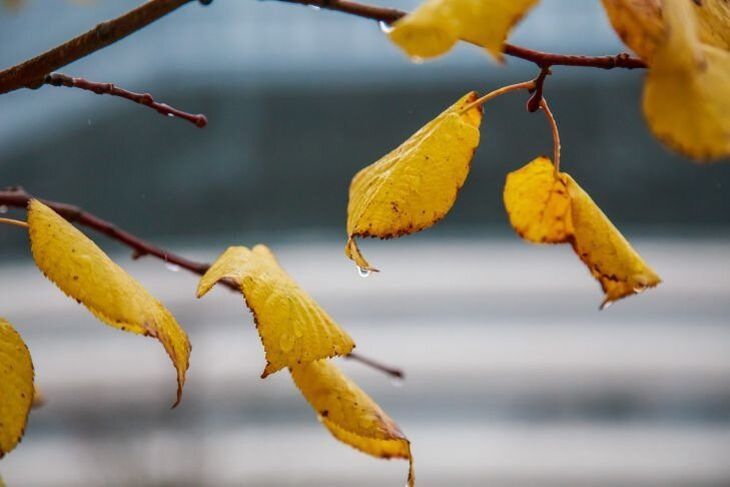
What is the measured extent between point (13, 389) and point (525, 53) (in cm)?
24

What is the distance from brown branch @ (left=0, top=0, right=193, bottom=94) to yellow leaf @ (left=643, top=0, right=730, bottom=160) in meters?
0.16

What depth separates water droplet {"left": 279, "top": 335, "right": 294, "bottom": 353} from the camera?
0.35 meters

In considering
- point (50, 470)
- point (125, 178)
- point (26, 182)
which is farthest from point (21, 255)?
point (50, 470)

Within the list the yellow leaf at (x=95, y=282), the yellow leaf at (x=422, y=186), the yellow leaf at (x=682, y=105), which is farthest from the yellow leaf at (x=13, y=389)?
the yellow leaf at (x=682, y=105)

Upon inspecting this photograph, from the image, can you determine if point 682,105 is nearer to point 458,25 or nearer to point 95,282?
point 458,25

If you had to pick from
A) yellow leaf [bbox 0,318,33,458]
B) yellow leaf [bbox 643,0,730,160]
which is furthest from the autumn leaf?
yellow leaf [bbox 0,318,33,458]

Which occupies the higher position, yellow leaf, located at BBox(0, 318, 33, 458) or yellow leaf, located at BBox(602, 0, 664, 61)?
yellow leaf, located at BBox(602, 0, 664, 61)

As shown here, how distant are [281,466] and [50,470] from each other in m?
1.09

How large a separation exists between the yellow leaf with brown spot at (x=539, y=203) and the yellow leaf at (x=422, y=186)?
53 millimetres

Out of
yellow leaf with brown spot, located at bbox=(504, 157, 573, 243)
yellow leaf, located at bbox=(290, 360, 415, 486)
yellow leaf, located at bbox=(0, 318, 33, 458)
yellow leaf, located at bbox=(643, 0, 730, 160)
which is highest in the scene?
yellow leaf, located at bbox=(643, 0, 730, 160)

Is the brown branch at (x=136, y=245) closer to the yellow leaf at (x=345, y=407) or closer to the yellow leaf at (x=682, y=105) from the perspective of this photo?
the yellow leaf at (x=345, y=407)

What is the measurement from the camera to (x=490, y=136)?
4230 mm

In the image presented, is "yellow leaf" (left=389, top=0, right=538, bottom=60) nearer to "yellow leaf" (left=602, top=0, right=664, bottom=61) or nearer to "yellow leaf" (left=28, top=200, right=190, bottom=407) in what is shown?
"yellow leaf" (left=602, top=0, right=664, bottom=61)

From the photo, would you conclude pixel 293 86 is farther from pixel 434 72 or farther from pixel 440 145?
pixel 440 145
